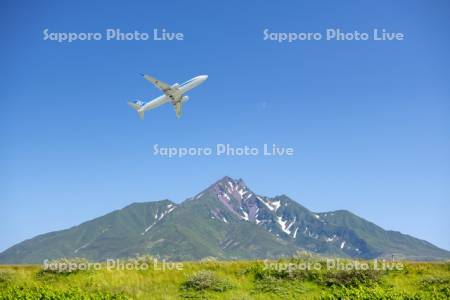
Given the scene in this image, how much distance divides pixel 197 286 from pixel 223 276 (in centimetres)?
238

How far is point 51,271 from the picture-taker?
36.2 metres

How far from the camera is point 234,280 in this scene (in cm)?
3497

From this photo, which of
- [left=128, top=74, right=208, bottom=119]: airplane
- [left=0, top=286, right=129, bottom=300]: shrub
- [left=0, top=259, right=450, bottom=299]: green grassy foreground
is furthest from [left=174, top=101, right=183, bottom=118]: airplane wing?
[left=0, top=286, right=129, bottom=300]: shrub

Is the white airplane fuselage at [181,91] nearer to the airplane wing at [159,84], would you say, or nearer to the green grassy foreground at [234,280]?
the airplane wing at [159,84]

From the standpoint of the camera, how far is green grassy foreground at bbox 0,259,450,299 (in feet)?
108

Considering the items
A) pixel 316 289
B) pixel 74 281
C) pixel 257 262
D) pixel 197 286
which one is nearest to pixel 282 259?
pixel 257 262

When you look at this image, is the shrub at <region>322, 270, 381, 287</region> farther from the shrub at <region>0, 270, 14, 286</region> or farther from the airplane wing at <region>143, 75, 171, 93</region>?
the airplane wing at <region>143, 75, 171, 93</region>

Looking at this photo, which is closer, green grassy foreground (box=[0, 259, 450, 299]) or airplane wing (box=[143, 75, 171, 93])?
green grassy foreground (box=[0, 259, 450, 299])

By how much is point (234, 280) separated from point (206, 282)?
2.24m

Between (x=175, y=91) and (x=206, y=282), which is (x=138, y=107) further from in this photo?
(x=206, y=282)

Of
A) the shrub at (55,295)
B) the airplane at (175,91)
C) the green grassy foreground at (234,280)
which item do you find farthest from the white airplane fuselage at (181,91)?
the shrub at (55,295)

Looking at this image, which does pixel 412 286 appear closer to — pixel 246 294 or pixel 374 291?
pixel 374 291

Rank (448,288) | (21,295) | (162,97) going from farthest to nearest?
(162,97), (448,288), (21,295)

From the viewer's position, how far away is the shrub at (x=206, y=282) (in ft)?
110
